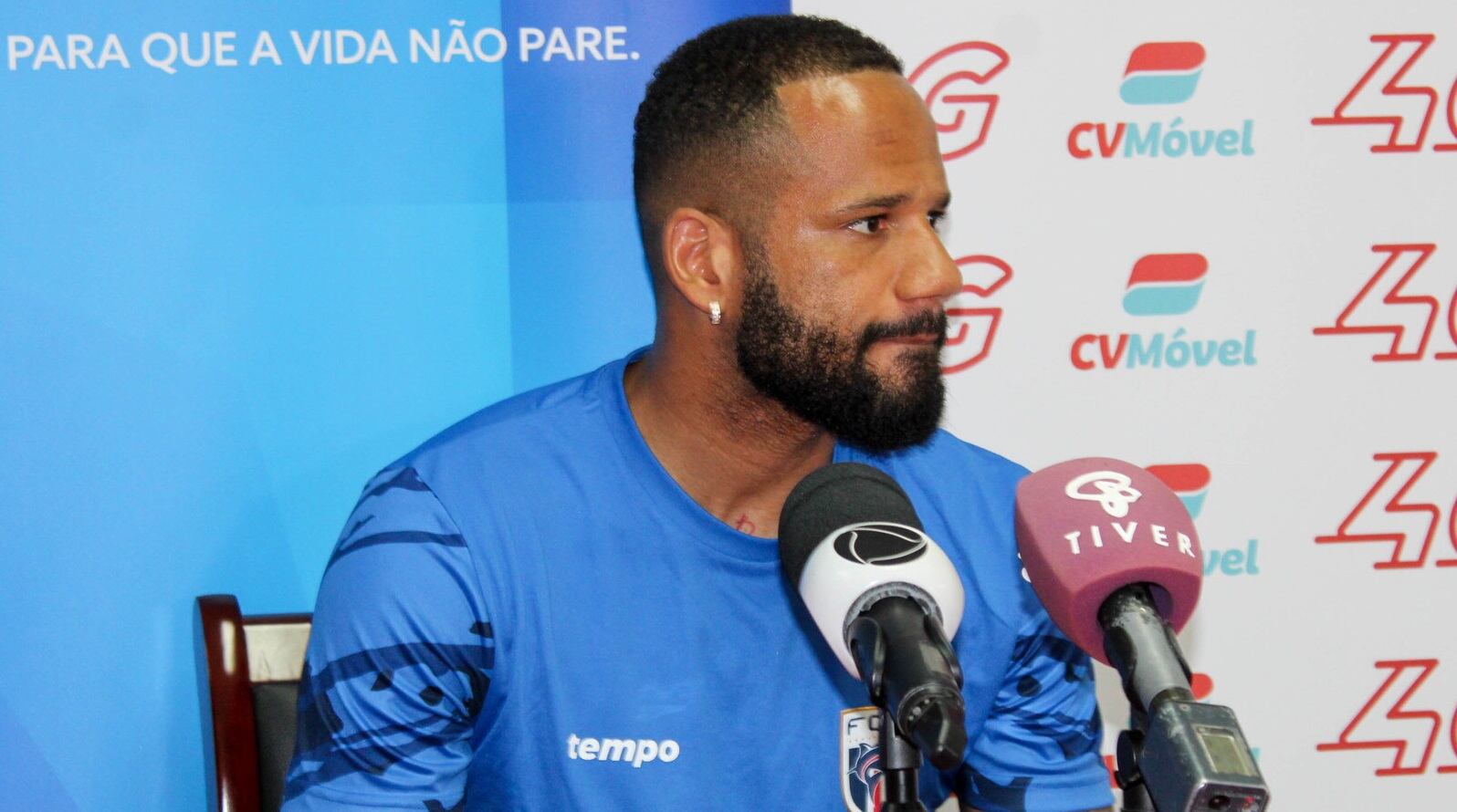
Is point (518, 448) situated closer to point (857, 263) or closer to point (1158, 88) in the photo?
point (857, 263)

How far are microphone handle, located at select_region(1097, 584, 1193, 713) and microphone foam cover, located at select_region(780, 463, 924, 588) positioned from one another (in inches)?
5.5

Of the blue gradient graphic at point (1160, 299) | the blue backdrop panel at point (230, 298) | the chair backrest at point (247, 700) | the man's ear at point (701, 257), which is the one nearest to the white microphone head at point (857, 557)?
the man's ear at point (701, 257)

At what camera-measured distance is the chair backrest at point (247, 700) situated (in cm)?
178

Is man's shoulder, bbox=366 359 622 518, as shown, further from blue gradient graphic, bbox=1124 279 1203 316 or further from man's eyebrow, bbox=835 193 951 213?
blue gradient graphic, bbox=1124 279 1203 316

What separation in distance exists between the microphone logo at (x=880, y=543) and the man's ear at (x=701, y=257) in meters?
0.71

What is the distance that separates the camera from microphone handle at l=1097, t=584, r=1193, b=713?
83 centimetres

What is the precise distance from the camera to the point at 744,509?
1.66 meters

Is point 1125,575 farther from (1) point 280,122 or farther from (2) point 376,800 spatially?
(1) point 280,122

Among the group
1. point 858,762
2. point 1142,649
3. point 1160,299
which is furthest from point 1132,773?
point 1160,299

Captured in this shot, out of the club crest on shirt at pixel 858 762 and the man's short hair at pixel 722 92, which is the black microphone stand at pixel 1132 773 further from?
the man's short hair at pixel 722 92

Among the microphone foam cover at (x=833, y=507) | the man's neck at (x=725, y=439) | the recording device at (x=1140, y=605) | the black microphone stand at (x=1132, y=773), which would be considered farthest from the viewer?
the man's neck at (x=725, y=439)

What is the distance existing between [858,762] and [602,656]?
0.29 m

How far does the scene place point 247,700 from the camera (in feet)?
5.98

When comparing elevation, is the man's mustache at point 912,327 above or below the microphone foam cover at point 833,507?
above
